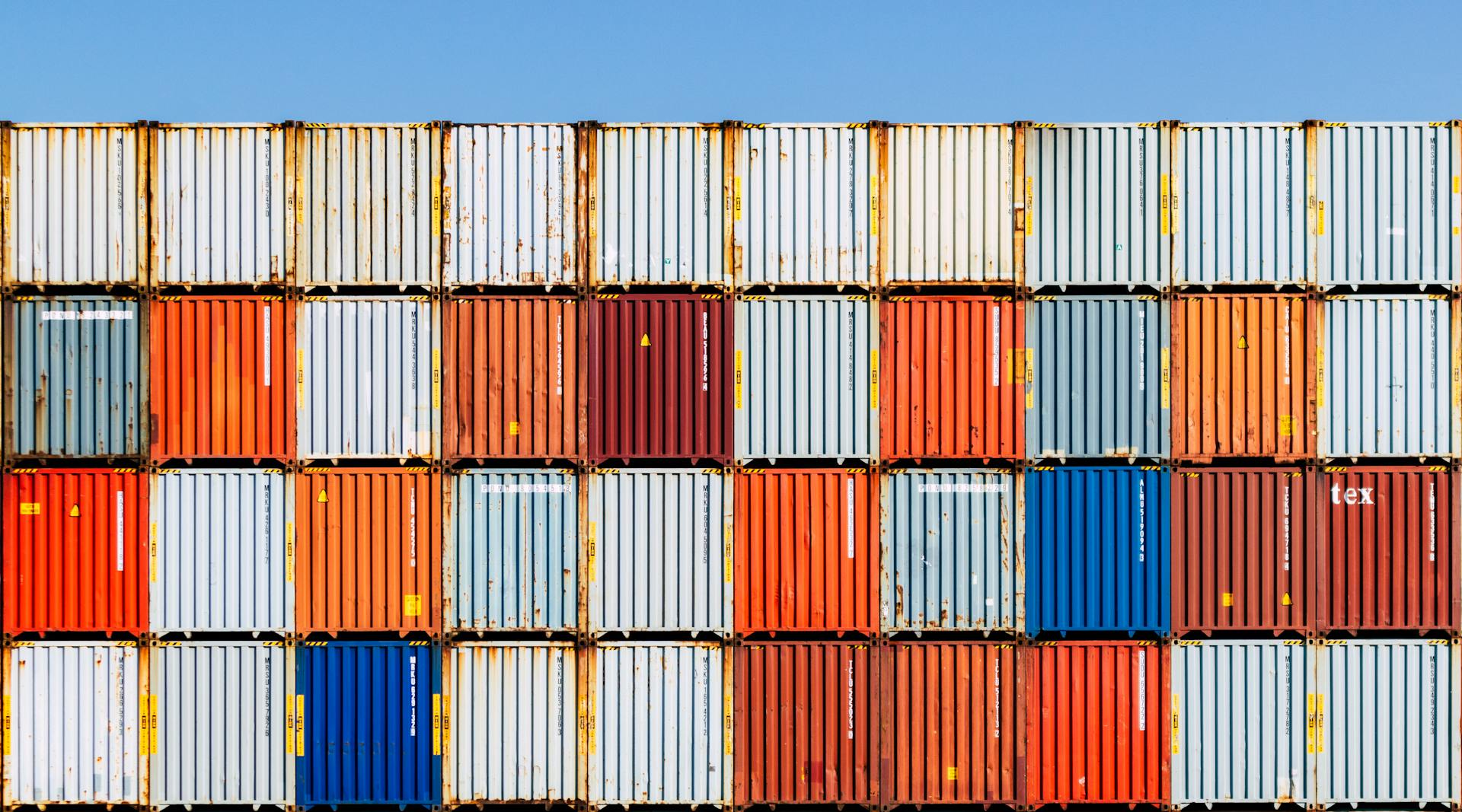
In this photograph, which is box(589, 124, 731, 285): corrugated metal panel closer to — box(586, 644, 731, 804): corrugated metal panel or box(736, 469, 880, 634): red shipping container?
box(736, 469, 880, 634): red shipping container

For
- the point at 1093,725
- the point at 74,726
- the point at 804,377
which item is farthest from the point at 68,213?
the point at 1093,725

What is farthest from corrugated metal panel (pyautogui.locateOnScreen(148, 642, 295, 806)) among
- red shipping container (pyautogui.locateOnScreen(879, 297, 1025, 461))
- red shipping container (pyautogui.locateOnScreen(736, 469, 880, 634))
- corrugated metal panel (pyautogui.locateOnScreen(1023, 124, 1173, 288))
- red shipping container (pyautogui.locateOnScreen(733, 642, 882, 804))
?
corrugated metal panel (pyautogui.locateOnScreen(1023, 124, 1173, 288))

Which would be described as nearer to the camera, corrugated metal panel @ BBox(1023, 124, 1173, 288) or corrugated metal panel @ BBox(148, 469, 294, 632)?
corrugated metal panel @ BBox(148, 469, 294, 632)

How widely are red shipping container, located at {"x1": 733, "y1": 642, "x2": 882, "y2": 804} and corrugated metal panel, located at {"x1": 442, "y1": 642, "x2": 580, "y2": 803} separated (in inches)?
113

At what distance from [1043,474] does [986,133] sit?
18.9 ft

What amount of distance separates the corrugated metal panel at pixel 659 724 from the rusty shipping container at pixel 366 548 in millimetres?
3137

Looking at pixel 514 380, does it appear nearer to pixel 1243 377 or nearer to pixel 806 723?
pixel 806 723

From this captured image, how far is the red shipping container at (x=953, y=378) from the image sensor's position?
16188 millimetres

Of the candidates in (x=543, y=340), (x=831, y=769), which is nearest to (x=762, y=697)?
(x=831, y=769)

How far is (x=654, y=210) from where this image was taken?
637 inches

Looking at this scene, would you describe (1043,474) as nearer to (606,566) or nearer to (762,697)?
(762,697)

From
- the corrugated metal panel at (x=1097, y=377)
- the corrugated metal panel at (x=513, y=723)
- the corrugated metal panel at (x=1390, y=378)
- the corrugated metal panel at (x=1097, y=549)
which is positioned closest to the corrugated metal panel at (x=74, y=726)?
the corrugated metal panel at (x=513, y=723)

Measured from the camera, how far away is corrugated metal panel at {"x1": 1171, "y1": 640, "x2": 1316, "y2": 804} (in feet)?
53.2

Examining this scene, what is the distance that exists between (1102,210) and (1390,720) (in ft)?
31.9
